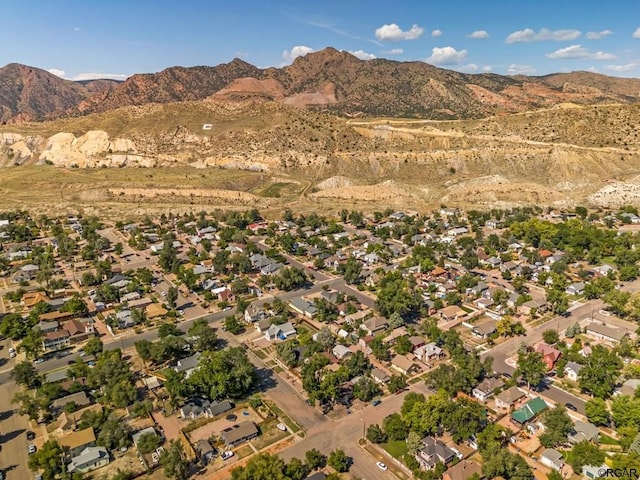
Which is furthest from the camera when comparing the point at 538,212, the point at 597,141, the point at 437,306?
the point at 597,141

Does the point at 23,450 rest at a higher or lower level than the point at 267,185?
lower

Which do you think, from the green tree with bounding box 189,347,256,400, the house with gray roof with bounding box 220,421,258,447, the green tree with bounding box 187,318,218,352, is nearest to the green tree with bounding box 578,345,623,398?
the house with gray roof with bounding box 220,421,258,447

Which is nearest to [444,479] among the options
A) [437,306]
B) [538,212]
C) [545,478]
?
[545,478]

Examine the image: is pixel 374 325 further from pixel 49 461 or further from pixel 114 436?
pixel 49 461

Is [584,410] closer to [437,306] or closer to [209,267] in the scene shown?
[437,306]

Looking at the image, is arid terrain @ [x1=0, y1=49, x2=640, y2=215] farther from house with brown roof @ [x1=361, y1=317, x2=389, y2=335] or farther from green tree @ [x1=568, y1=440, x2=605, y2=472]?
green tree @ [x1=568, y1=440, x2=605, y2=472]

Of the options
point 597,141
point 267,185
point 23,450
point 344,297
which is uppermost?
point 597,141

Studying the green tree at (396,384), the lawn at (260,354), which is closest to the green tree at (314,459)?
the green tree at (396,384)

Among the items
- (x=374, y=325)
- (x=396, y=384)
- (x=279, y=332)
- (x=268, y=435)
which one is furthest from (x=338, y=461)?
(x=374, y=325)
